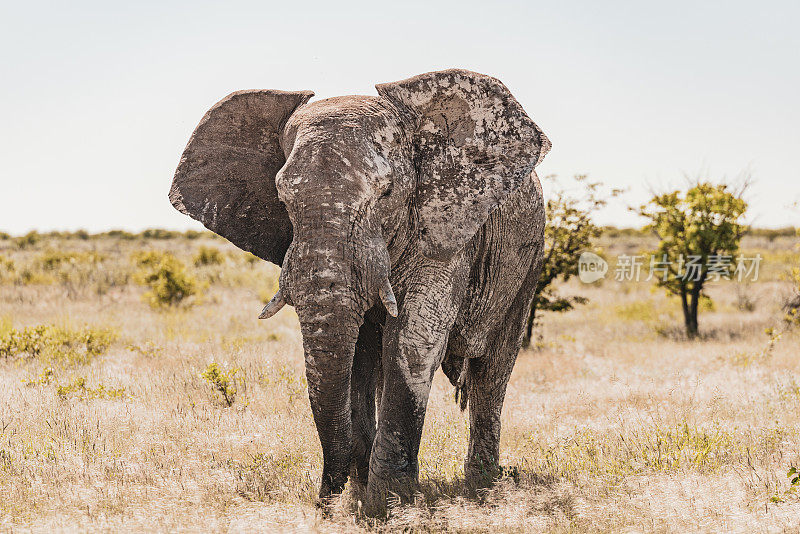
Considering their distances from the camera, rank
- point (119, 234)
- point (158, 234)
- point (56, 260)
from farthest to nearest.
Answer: point (158, 234) < point (119, 234) < point (56, 260)

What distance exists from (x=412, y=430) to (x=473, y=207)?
1489 millimetres

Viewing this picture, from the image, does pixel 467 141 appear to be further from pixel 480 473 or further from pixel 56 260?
pixel 56 260

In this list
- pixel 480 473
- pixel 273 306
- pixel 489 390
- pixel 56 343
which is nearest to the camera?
pixel 273 306

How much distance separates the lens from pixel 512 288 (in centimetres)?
595

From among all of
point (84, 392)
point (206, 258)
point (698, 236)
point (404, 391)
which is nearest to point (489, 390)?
point (404, 391)

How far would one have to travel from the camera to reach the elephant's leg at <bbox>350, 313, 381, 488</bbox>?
5172mm

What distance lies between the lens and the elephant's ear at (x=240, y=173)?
198 inches

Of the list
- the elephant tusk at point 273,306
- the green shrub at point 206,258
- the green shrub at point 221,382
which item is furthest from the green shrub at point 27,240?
the elephant tusk at point 273,306

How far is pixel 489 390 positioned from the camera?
619 cm

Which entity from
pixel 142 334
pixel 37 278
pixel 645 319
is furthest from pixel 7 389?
pixel 645 319

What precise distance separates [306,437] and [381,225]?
291cm

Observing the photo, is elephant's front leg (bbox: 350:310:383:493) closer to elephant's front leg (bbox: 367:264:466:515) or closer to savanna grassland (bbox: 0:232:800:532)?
savanna grassland (bbox: 0:232:800:532)

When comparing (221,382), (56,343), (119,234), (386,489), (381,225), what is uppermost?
(381,225)

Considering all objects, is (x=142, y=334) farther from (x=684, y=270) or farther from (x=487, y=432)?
(x=684, y=270)
